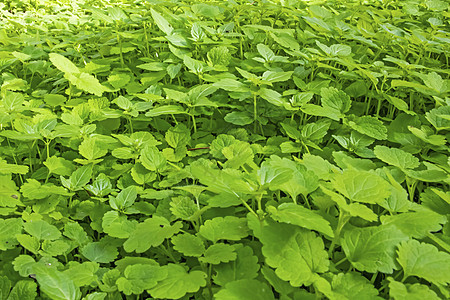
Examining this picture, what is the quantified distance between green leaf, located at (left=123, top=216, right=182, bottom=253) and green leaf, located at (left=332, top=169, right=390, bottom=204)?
0.57 metres

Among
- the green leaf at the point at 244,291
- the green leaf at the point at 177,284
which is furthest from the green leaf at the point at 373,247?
the green leaf at the point at 177,284

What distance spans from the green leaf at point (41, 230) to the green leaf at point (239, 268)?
0.62 metres

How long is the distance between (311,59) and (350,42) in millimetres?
809

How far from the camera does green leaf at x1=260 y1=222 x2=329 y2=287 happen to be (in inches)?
39.5

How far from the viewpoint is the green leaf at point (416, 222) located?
1137 millimetres

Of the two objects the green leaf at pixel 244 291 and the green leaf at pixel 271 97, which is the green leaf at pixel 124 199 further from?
the green leaf at pixel 271 97

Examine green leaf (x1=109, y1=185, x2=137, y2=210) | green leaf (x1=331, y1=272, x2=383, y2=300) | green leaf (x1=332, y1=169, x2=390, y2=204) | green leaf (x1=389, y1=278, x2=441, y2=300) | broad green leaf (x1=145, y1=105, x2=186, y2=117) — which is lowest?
green leaf (x1=109, y1=185, x2=137, y2=210)

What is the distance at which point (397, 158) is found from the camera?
158 cm

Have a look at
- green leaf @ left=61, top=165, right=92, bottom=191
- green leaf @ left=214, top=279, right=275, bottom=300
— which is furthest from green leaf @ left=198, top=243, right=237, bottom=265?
green leaf @ left=61, top=165, right=92, bottom=191

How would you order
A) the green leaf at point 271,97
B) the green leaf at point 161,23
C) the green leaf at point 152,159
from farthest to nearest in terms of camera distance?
the green leaf at point 161,23, the green leaf at point 271,97, the green leaf at point 152,159

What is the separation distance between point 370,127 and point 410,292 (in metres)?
1.05

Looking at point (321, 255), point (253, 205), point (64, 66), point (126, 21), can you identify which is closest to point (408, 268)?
point (321, 255)

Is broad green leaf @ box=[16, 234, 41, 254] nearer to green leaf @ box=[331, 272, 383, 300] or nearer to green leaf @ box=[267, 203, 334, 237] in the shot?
green leaf @ box=[267, 203, 334, 237]

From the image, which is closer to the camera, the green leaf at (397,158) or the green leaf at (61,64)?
the green leaf at (397,158)
